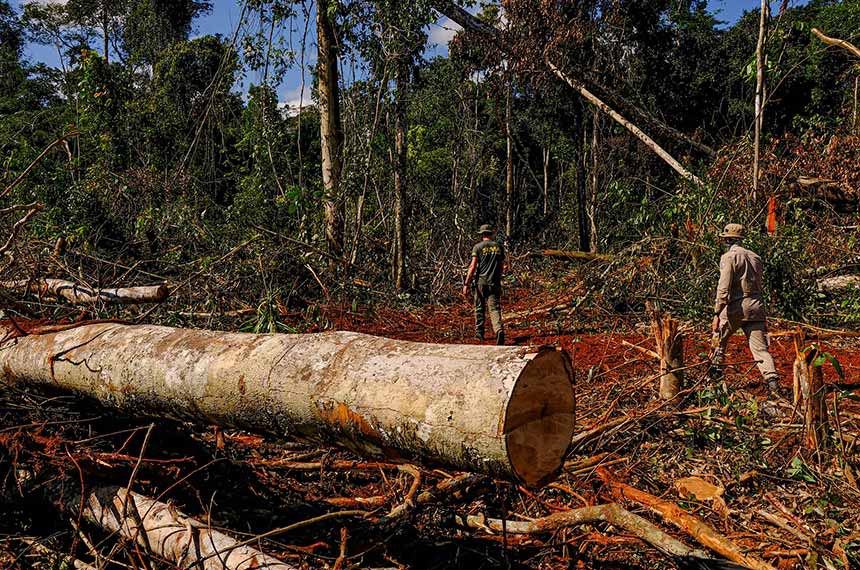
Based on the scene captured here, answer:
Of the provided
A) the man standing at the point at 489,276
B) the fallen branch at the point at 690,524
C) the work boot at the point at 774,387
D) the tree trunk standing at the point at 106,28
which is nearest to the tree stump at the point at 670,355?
the work boot at the point at 774,387

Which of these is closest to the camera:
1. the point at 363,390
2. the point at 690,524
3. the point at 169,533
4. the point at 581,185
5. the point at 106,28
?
the point at 363,390

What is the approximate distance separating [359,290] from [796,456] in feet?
18.3

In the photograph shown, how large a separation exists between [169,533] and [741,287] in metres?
4.83

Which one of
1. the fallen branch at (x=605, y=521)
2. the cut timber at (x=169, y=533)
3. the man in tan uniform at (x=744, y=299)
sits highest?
the man in tan uniform at (x=744, y=299)

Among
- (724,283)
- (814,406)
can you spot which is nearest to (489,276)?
(724,283)

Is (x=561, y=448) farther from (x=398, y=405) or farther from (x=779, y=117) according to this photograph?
(x=779, y=117)

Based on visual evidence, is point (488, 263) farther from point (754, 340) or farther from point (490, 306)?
point (754, 340)

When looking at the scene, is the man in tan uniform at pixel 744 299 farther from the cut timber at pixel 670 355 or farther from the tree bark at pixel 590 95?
the tree bark at pixel 590 95

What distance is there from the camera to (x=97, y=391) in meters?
2.77

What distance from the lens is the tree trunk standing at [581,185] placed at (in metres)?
18.5

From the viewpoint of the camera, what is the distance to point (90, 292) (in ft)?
14.9

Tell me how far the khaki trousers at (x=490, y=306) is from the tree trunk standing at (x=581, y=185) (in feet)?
35.2

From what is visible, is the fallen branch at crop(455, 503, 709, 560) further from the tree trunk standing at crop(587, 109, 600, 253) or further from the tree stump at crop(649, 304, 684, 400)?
the tree trunk standing at crop(587, 109, 600, 253)

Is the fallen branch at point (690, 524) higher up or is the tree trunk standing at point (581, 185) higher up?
the tree trunk standing at point (581, 185)
